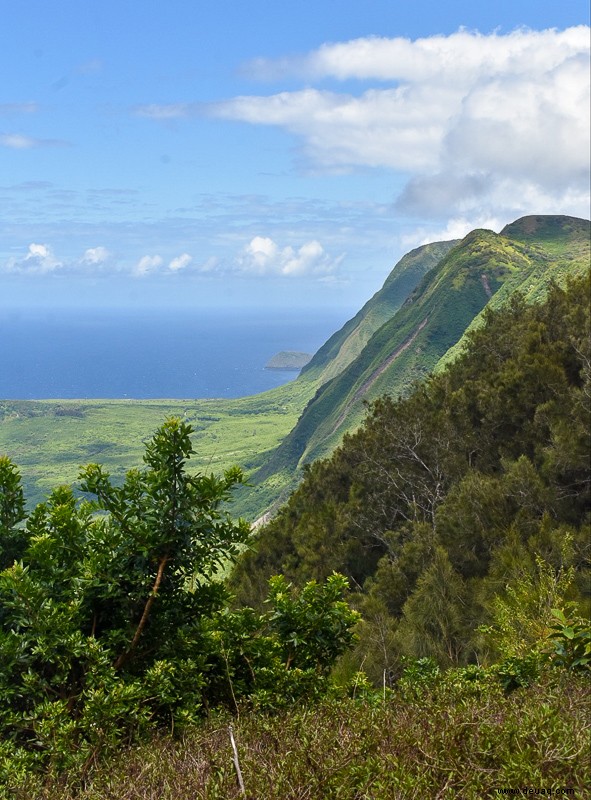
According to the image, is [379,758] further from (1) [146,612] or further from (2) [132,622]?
(2) [132,622]

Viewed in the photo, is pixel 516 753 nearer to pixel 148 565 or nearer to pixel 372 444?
pixel 148 565

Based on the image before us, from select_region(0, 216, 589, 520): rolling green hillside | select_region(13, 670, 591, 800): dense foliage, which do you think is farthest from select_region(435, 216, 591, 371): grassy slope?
select_region(13, 670, 591, 800): dense foliage

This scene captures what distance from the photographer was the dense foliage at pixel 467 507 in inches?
523

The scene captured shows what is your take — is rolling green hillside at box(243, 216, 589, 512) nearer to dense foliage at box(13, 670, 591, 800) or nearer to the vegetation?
the vegetation

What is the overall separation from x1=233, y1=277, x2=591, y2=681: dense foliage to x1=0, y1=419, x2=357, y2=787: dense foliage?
409 centimetres

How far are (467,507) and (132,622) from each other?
593 inches

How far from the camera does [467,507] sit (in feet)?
64.3

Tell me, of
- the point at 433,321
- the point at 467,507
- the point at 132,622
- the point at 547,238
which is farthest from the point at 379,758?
the point at 547,238

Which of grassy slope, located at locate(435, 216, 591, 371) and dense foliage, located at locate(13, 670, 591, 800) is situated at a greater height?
grassy slope, located at locate(435, 216, 591, 371)

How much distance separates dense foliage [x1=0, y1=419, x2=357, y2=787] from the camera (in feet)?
17.5

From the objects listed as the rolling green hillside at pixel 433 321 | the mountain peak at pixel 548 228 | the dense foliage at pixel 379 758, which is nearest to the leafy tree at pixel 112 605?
the dense foliage at pixel 379 758

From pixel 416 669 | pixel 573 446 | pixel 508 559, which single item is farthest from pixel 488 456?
pixel 416 669

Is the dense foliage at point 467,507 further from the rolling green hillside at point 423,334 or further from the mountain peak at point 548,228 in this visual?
the mountain peak at point 548,228

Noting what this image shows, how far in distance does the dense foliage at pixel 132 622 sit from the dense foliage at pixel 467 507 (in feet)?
13.4
